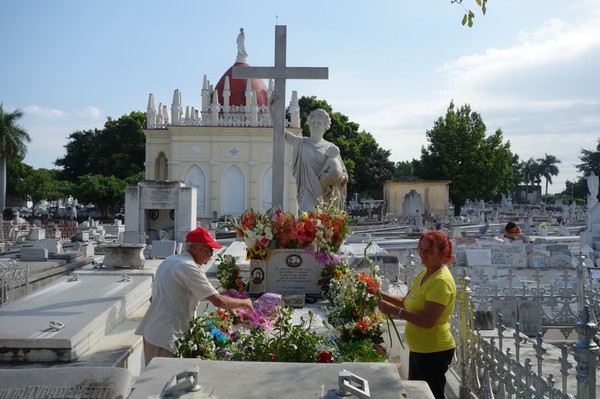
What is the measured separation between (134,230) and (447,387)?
15504 millimetres

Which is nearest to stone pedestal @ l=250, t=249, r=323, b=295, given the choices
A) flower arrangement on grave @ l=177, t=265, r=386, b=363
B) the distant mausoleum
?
flower arrangement on grave @ l=177, t=265, r=386, b=363

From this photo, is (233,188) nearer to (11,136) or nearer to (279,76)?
(11,136)

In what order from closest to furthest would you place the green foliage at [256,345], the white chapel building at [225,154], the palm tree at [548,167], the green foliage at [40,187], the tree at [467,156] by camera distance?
the green foliage at [256,345], the white chapel building at [225,154], the tree at [467,156], the green foliage at [40,187], the palm tree at [548,167]

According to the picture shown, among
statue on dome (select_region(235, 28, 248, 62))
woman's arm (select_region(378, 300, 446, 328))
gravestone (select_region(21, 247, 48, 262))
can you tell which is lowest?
gravestone (select_region(21, 247, 48, 262))

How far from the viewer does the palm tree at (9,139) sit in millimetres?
40812

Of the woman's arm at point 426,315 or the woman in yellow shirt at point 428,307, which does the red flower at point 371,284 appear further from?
the woman's arm at point 426,315

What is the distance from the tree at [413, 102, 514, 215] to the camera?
44.2m

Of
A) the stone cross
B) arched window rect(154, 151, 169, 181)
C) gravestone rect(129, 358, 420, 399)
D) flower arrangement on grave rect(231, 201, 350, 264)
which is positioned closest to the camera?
gravestone rect(129, 358, 420, 399)

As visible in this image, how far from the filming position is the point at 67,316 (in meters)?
4.63

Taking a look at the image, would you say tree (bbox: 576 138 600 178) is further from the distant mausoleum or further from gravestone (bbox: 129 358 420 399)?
gravestone (bbox: 129 358 420 399)

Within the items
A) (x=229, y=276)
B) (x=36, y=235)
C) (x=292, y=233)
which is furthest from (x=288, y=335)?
(x=36, y=235)

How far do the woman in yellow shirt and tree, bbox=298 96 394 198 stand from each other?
40958 millimetres

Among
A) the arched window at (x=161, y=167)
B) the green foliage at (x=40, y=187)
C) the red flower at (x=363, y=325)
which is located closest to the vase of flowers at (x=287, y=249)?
the red flower at (x=363, y=325)

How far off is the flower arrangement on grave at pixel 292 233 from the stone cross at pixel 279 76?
1463 millimetres
